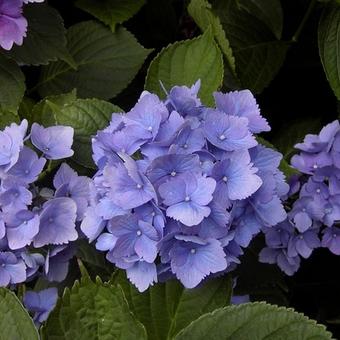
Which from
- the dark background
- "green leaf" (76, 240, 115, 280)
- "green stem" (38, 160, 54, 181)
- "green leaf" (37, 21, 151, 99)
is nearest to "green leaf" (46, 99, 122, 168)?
"green stem" (38, 160, 54, 181)

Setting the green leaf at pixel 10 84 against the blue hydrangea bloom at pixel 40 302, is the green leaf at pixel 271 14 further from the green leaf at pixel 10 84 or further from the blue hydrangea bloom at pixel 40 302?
the blue hydrangea bloom at pixel 40 302

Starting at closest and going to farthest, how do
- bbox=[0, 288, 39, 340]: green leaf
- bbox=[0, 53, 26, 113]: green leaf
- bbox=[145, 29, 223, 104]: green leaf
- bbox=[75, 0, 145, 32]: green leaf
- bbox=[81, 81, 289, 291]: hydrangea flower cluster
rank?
1. bbox=[0, 288, 39, 340]: green leaf
2. bbox=[81, 81, 289, 291]: hydrangea flower cluster
3. bbox=[145, 29, 223, 104]: green leaf
4. bbox=[0, 53, 26, 113]: green leaf
5. bbox=[75, 0, 145, 32]: green leaf

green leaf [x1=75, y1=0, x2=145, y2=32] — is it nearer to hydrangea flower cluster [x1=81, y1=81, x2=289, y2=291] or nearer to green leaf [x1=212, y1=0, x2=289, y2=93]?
green leaf [x1=212, y1=0, x2=289, y2=93]

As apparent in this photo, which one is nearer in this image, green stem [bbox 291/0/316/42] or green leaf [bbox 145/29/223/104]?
green leaf [bbox 145/29/223/104]

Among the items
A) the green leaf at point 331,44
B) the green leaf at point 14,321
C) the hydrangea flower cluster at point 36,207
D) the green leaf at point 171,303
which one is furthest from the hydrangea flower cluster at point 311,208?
the green leaf at point 14,321

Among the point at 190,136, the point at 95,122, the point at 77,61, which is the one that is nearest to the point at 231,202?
the point at 190,136

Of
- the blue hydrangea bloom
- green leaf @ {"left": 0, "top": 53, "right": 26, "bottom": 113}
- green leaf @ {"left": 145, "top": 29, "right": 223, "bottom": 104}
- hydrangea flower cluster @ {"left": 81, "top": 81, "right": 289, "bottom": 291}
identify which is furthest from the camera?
green leaf @ {"left": 0, "top": 53, "right": 26, "bottom": 113}

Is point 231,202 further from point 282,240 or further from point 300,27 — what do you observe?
point 300,27
